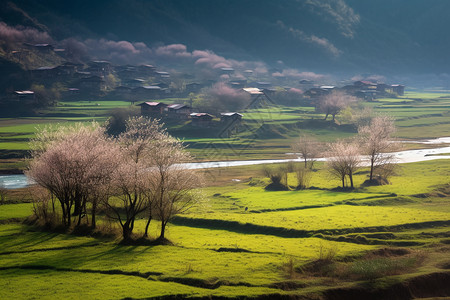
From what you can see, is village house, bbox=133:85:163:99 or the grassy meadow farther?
village house, bbox=133:85:163:99

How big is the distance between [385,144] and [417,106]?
114m

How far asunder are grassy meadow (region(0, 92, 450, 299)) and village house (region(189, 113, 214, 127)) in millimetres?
53390

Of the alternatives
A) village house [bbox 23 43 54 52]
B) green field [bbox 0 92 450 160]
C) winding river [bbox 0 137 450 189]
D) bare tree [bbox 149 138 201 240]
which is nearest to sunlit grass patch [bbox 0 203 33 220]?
bare tree [bbox 149 138 201 240]

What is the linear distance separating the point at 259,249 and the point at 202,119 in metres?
91.9

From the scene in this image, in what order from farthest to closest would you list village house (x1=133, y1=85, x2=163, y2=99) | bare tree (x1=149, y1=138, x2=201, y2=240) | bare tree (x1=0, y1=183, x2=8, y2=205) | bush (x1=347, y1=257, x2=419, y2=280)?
village house (x1=133, y1=85, x2=163, y2=99), bare tree (x1=0, y1=183, x2=8, y2=205), bare tree (x1=149, y1=138, x2=201, y2=240), bush (x1=347, y1=257, x2=419, y2=280)

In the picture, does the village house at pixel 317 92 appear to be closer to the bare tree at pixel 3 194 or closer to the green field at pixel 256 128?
the green field at pixel 256 128

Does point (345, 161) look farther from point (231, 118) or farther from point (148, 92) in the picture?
point (148, 92)

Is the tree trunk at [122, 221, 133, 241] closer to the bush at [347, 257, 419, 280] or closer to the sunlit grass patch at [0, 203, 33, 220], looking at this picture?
the sunlit grass patch at [0, 203, 33, 220]

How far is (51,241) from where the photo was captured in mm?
44781

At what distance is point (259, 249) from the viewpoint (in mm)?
42750

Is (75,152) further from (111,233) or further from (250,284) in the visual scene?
(250,284)

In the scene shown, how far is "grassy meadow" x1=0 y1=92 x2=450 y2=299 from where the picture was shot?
3394 centimetres

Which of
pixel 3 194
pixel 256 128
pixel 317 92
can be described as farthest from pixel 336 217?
pixel 317 92

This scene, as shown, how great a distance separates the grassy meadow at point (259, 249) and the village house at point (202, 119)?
5339 cm
